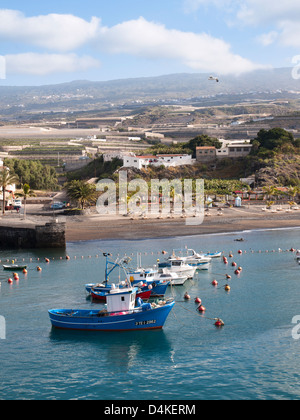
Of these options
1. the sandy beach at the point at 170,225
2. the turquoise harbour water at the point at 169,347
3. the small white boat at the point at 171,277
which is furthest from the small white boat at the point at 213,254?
the sandy beach at the point at 170,225

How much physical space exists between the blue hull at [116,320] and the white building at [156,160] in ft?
243

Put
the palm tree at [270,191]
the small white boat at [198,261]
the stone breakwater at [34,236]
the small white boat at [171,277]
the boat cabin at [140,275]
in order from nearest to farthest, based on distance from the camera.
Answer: the boat cabin at [140,275], the small white boat at [171,277], the small white boat at [198,261], the stone breakwater at [34,236], the palm tree at [270,191]

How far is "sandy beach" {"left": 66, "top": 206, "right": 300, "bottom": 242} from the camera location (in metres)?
78.4

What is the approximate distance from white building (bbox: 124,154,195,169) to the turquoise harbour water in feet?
188

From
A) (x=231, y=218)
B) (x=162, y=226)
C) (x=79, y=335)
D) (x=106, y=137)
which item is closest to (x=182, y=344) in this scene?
(x=79, y=335)

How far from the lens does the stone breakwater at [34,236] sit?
71750 millimetres

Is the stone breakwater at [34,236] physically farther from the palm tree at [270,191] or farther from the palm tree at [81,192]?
the palm tree at [270,191]

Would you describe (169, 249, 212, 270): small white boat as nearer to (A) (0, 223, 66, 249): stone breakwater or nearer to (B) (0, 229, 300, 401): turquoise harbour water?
(B) (0, 229, 300, 401): turquoise harbour water

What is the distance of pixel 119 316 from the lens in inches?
1667

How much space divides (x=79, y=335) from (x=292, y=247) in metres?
35.5

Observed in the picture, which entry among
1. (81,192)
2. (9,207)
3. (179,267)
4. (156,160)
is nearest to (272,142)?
(156,160)

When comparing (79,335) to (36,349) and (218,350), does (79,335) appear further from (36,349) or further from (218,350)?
(218,350)

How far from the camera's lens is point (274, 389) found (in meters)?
31.8

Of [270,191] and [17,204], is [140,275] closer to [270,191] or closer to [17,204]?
[17,204]
